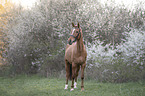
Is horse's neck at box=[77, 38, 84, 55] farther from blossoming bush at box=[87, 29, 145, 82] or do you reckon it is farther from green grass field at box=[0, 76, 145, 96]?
blossoming bush at box=[87, 29, 145, 82]

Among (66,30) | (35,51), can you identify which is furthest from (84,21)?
(35,51)

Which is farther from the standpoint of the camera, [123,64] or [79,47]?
[123,64]

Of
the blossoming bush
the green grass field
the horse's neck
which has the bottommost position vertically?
the green grass field

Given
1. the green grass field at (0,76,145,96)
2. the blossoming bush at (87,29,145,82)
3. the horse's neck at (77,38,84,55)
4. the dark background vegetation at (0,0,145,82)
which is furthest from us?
the dark background vegetation at (0,0,145,82)

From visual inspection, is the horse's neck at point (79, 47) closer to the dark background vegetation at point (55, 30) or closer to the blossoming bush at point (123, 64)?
the blossoming bush at point (123, 64)

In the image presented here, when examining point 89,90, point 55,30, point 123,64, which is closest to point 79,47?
point 89,90

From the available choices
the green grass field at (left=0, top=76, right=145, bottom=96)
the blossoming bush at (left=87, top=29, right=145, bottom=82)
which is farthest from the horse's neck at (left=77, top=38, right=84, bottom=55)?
the blossoming bush at (left=87, top=29, right=145, bottom=82)

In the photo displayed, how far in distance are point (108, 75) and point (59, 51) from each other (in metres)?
7.17

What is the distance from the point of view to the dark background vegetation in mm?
19578

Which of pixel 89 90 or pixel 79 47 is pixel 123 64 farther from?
pixel 79 47

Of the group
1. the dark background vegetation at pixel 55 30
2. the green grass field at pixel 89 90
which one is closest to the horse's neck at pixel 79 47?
the green grass field at pixel 89 90

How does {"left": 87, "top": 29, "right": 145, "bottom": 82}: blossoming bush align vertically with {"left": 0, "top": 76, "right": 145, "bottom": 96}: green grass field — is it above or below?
above

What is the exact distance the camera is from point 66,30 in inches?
778

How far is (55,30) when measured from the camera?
20844 mm
